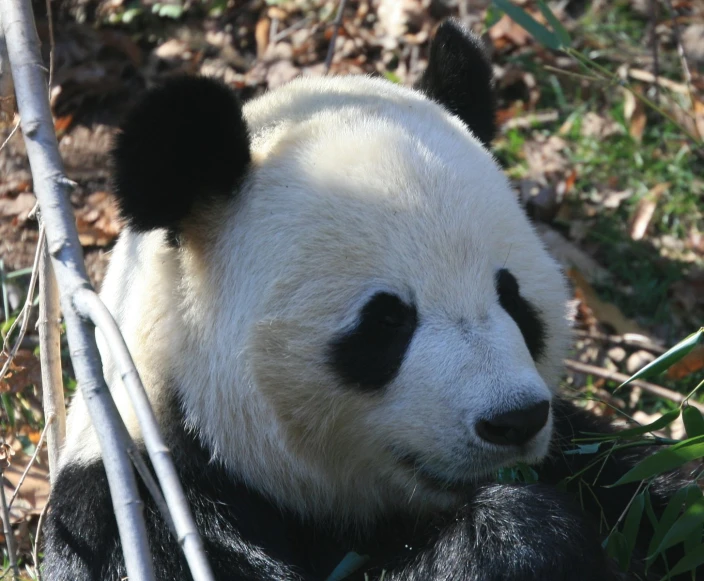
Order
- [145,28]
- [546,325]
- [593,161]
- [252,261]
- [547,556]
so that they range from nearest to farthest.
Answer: [547,556] → [252,261] → [546,325] → [593,161] → [145,28]

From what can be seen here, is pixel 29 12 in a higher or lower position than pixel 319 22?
higher

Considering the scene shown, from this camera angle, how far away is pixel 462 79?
11.8 ft

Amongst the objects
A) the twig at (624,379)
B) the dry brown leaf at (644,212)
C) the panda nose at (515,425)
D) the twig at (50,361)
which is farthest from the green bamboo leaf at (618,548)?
the dry brown leaf at (644,212)

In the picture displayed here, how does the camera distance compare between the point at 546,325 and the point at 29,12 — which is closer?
the point at 29,12

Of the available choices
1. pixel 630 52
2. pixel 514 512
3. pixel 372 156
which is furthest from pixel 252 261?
pixel 630 52

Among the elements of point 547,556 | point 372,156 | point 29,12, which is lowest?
point 547,556

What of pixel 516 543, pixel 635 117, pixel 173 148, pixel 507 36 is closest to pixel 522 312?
pixel 516 543

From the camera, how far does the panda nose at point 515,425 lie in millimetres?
2562

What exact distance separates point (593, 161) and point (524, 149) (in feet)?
1.41

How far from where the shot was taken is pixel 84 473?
9.70ft

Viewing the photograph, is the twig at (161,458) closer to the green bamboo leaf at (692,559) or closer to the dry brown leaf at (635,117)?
the green bamboo leaf at (692,559)

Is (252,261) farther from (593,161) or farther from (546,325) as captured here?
(593,161)

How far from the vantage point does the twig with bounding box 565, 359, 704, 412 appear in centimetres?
486

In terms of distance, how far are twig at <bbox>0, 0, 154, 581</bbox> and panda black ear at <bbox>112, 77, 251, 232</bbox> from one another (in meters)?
0.29
